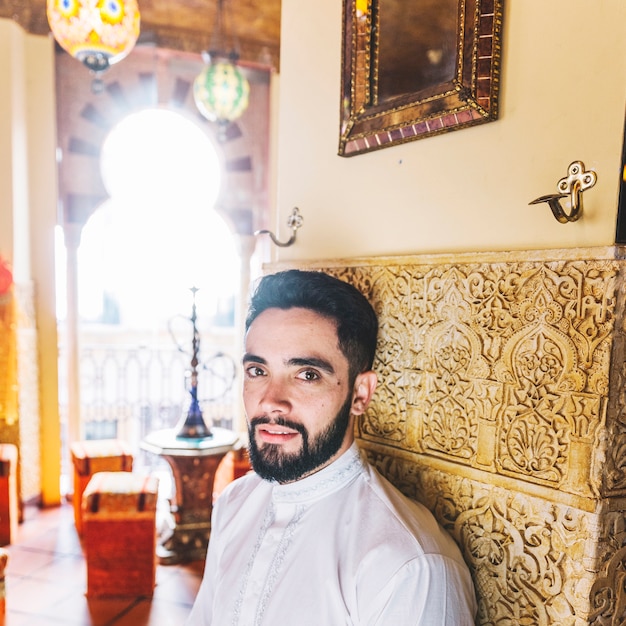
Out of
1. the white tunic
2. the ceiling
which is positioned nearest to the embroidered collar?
the white tunic

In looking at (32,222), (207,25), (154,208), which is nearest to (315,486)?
(32,222)

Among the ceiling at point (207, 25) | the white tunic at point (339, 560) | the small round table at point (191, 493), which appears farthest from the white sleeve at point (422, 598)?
the ceiling at point (207, 25)

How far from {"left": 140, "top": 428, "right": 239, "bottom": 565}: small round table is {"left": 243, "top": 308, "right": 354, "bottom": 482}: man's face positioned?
1.94 m

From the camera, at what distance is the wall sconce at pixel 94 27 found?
2096 millimetres

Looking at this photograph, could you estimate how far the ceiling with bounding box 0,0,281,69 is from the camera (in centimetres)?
374

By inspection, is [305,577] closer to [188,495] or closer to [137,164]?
[188,495]

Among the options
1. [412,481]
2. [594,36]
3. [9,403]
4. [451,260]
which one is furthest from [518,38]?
[9,403]

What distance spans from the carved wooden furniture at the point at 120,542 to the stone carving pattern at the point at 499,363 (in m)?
1.76

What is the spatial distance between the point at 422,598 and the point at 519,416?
0.35m

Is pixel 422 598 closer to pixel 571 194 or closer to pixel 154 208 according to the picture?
pixel 571 194

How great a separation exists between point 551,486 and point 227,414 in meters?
4.40

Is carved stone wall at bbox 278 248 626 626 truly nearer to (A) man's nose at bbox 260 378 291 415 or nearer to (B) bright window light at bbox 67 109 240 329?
(A) man's nose at bbox 260 378 291 415

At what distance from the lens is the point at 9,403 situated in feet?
11.0

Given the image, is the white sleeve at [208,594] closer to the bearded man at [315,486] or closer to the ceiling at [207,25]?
the bearded man at [315,486]
